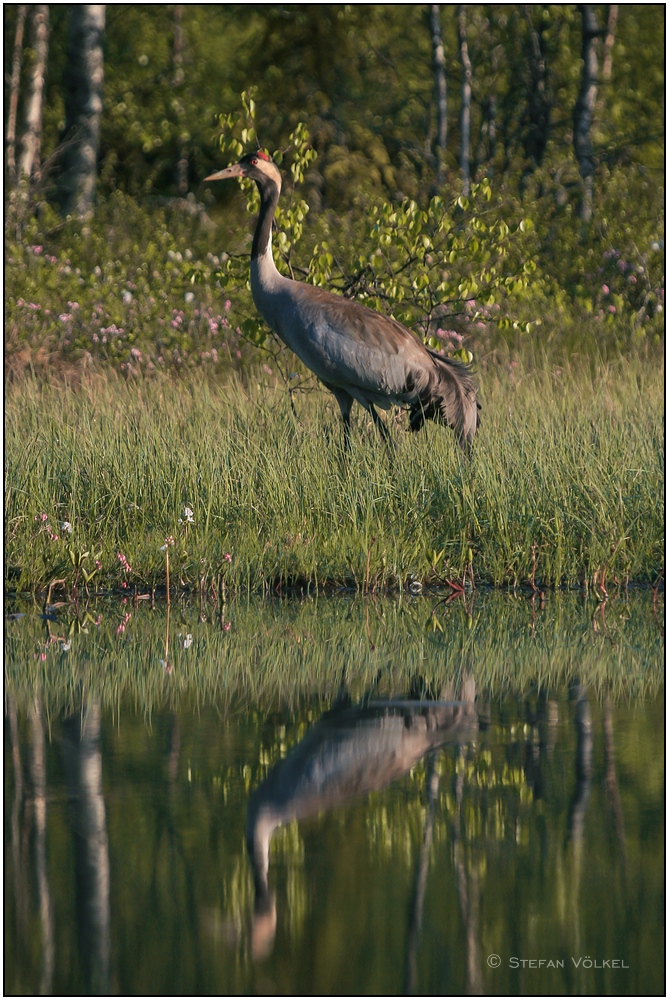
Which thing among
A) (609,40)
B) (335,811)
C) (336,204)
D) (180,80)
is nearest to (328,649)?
(335,811)

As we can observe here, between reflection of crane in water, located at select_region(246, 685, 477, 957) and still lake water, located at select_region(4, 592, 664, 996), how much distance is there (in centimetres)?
1

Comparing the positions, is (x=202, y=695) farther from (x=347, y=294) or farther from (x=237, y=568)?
(x=347, y=294)

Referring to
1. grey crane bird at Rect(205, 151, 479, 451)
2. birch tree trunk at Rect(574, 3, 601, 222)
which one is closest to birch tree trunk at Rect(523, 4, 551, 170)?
birch tree trunk at Rect(574, 3, 601, 222)

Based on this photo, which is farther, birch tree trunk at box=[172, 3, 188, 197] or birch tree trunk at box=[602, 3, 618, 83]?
birch tree trunk at box=[172, 3, 188, 197]

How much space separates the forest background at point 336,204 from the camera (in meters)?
9.88

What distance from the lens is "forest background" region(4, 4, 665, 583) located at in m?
9.88

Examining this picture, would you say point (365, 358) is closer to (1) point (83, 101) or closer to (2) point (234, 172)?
(2) point (234, 172)

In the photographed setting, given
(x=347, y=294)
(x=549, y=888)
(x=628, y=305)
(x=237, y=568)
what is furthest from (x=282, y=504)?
(x=628, y=305)

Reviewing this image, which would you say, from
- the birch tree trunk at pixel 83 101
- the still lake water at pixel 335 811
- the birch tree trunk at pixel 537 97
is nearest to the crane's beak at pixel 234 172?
the still lake water at pixel 335 811

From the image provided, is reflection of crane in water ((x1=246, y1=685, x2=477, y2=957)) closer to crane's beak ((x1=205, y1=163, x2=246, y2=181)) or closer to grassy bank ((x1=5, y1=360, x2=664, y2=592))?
grassy bank ((x1=5, y1=360, x2=664, y2=592))

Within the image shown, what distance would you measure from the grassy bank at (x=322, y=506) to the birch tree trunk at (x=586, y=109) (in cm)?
866

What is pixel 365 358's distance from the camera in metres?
8.68

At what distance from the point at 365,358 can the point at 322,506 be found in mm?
1241

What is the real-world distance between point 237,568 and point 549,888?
395 centimetres
